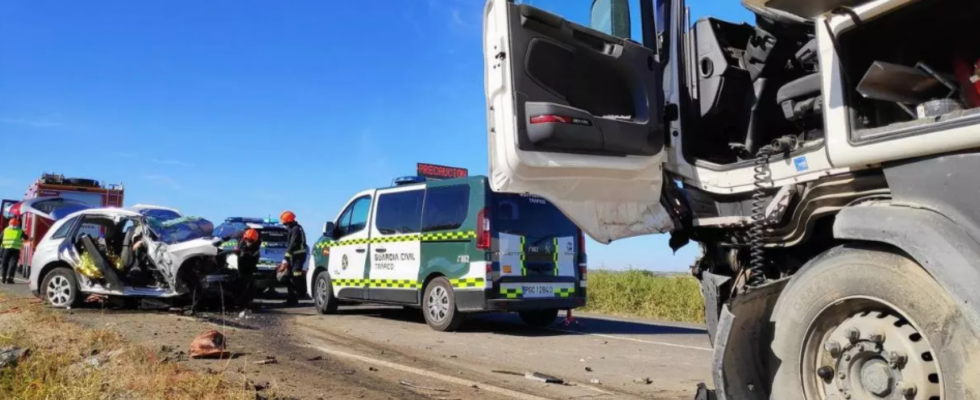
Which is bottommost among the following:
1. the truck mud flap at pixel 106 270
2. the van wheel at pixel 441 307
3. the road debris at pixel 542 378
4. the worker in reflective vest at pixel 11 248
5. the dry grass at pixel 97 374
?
the road debris at pixel 542 378

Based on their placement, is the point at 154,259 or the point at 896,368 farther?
the point at 154,259

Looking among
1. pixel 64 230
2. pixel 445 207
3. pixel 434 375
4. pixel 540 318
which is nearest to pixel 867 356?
pixel 434 375

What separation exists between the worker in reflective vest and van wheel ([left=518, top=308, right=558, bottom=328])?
13.5 m

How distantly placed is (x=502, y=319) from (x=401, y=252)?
2.15 metres

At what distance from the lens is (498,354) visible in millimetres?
7496

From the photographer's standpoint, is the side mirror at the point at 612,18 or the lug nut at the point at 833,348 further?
the side mirror at the point at 612,18

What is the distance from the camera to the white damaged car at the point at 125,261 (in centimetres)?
1057

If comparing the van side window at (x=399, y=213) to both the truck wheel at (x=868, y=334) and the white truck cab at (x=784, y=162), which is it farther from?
Answer: the truck wheel at (x=868, y=334)

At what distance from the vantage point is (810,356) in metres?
2.76

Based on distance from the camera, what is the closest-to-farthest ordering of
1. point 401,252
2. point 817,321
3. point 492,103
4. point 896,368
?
point 896,368, point 817,321, point 492,103, point 401,252

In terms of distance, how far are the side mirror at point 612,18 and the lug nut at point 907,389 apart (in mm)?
2235

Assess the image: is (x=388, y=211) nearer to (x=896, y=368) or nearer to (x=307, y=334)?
(x=307, y=334)

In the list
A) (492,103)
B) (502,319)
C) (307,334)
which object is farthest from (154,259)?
(492,103)

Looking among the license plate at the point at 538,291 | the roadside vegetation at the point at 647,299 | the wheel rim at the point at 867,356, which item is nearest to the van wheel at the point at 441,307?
the license plate at the point at 538,291
